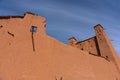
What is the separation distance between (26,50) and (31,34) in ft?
4.74

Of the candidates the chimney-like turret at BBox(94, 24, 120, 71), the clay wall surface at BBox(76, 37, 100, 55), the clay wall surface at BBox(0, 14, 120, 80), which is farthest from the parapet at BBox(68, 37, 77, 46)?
the clay wall surface at BBox(0, 14, 120, 80)

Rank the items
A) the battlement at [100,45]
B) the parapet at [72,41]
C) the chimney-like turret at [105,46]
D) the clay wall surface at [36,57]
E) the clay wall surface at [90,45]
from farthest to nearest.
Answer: the parapet at [72,41] < the clay wall surface at [90,45] < the battlement at [100,45] < the chimney-like turret at [105,46] < the clay wall surface at [36,57]

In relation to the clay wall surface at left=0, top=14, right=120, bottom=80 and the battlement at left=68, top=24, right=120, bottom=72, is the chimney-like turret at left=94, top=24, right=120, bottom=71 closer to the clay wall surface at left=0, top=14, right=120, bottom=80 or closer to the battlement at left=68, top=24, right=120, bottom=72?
the battlement at left=68, top=24, right=120, bottom=72

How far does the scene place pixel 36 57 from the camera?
35.6 ft

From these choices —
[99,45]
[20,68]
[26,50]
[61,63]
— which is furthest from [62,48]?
[99,45]

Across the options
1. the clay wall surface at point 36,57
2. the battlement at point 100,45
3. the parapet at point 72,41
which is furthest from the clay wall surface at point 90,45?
the clay wall surface at point 36,57

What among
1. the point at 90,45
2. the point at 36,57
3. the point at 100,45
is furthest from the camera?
the point at 90,45

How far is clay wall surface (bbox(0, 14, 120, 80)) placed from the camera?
390 inches

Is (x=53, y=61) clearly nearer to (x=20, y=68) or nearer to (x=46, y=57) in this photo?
(x=46, y=57)

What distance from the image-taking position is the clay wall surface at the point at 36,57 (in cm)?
991

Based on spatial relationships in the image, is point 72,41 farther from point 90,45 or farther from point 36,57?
point 36,57

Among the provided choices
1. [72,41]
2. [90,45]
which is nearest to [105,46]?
[90,45]

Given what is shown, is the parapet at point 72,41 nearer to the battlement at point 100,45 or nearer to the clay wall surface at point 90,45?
the battlement at point 100,45

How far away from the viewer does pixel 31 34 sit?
1159cm
